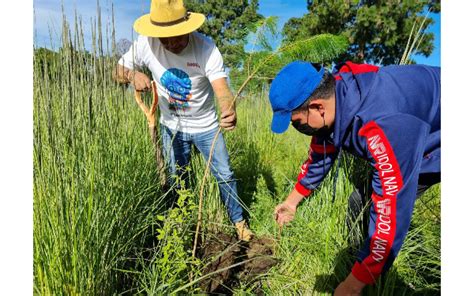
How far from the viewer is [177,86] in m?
2.46

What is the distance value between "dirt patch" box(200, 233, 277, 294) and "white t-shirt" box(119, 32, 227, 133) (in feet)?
3.08

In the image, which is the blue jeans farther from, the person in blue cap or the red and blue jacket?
the red and blue jacket

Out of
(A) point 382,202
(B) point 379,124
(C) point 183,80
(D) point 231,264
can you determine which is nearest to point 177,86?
(C) point 183,80

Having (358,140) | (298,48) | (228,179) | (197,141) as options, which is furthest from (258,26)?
(358,140)

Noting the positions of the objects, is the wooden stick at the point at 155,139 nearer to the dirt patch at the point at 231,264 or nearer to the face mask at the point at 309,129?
the dirt patch at the point at 231,264

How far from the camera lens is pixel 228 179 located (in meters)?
2.64

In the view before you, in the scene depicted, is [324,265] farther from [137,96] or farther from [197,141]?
[137,96]

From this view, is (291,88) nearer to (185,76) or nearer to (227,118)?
(227,118)

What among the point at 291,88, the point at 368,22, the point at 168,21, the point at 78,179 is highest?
the point at 368,22

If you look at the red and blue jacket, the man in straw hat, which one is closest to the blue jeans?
the man in straw hat

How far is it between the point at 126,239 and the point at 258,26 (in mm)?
1800

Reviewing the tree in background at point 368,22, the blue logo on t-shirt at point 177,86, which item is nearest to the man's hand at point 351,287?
the blue logo on t-shirt at point 177,86

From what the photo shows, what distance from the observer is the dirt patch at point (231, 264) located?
2.10m

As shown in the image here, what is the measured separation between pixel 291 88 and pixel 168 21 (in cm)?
127
